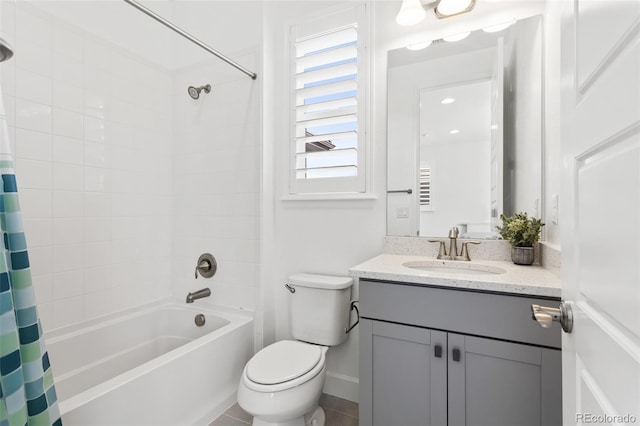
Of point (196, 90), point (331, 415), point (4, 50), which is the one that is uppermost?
point (196, 90)

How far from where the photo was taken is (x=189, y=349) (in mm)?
1606

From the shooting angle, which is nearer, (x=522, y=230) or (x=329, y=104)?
(x=522, y=230)

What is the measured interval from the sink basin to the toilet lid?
2.16 ft

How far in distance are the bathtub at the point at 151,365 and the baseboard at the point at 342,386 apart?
0.55 meters

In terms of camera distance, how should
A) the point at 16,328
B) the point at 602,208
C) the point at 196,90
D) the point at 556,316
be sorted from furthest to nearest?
the point at 196,90, the point at 16,328, the point at 556,316, the point at 602,208

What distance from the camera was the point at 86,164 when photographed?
1846 mm

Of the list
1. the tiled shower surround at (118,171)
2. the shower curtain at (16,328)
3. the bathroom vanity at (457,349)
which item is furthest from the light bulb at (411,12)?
the shower curtain at (16,328)

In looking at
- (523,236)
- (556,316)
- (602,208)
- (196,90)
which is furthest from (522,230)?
(196,90)

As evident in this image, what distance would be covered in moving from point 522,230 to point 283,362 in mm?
1275

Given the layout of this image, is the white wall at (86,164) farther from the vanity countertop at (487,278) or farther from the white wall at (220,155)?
the vanity countertop at (487,278)

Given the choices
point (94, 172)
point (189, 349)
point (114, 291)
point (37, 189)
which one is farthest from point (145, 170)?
point (189, 349)

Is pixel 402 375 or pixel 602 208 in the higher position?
pixel 602 208

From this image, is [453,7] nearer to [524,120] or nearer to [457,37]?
[457,37]

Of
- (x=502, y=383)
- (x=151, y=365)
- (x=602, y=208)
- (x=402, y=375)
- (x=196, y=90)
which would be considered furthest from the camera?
(x=196, y=90)
